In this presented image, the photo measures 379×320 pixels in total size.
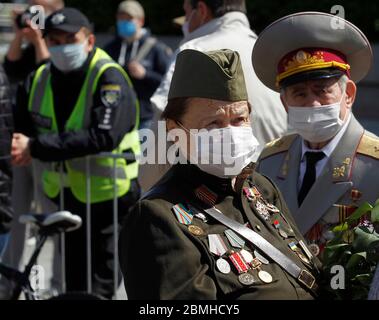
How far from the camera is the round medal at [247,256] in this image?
9.11ft

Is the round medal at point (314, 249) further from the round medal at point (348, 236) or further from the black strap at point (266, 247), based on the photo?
the black strap at point (266, 247)

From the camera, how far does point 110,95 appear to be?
18.2 feet

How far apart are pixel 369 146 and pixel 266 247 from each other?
3.49 feet

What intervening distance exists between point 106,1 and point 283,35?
58.7 ft

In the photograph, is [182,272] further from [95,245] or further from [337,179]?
[95,245]

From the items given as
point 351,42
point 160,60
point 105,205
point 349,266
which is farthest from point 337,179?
point 160,60

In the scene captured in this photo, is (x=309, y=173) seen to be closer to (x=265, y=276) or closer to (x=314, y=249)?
(x=314, y=249)

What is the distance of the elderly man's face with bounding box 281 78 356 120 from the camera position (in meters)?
3.71

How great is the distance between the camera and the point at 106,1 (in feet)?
69.7

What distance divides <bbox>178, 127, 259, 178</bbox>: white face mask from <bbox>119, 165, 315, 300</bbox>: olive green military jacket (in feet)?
0.12

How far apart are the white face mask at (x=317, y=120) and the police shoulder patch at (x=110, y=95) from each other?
195cm

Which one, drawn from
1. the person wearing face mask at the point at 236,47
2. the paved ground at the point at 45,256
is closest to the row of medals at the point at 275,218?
the person wearing face mask at the point at 236,47

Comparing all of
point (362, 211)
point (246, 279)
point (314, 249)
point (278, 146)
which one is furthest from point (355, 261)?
point (278, 146)
